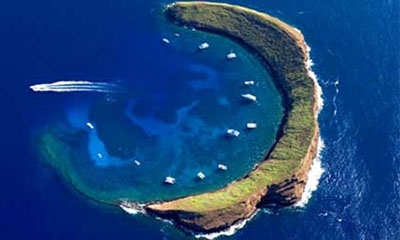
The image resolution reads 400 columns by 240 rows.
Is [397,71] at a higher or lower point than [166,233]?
higher

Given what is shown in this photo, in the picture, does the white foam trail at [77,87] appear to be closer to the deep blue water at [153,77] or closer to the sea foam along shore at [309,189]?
the deep blue water at [153,77]

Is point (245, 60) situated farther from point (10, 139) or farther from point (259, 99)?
point (10, 139)

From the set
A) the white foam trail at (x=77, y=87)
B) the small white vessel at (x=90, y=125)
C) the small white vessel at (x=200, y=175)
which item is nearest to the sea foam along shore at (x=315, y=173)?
the small white vessel at (x=200, y=175)

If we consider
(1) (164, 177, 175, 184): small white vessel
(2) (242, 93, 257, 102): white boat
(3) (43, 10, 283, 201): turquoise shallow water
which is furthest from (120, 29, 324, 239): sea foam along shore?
(2) (242, 93, 257, 102): white boat

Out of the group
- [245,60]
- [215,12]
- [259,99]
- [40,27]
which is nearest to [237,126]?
[259,99]

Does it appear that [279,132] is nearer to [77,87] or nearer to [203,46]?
[203,46]

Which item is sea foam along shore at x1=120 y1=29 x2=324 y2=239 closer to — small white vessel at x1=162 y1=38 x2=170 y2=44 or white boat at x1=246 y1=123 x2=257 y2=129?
white boat at x1=246 y1=123 x2=257 y2=129

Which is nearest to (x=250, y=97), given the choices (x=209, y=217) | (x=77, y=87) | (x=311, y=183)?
(x=311, y=183)

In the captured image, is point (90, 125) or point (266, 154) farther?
point (90, 125)
